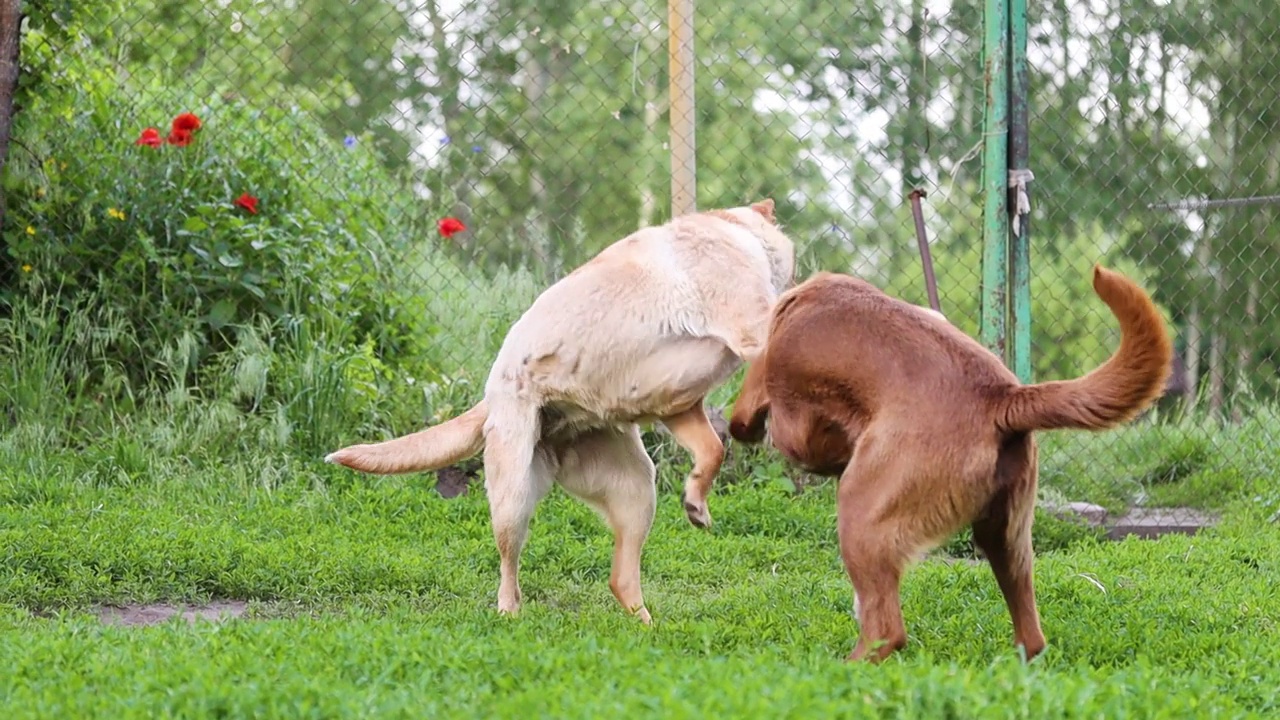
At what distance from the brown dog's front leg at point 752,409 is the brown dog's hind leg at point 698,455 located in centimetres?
57

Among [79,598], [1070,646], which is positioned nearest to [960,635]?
[1070,646]

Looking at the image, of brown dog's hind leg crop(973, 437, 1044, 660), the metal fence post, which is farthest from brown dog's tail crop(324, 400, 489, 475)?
the metal fence post

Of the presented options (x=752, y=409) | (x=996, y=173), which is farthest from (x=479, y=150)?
(x=752, y=409)

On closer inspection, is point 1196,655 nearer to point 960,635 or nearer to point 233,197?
point 960,635

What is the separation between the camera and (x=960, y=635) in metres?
4.32

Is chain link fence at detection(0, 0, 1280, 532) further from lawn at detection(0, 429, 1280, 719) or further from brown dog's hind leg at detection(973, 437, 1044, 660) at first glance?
brown dog's hind leg at detection(973, 437, 1044, 660)

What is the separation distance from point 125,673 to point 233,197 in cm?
486

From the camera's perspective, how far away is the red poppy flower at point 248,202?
25.0 feet

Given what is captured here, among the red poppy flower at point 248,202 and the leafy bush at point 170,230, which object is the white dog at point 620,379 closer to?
the leafy bush at point 170,230

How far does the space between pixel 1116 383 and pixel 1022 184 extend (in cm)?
366

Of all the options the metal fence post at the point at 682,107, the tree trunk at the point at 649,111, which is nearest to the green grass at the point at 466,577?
the metal fence post at the point at 682,107

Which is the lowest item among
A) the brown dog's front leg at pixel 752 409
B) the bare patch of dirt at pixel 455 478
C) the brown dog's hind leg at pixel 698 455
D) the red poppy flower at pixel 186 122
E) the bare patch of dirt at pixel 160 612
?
the bare patch of dirt at pixel 455 478

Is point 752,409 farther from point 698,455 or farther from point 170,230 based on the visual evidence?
point 170,230

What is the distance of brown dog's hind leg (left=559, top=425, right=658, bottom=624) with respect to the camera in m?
5.17
